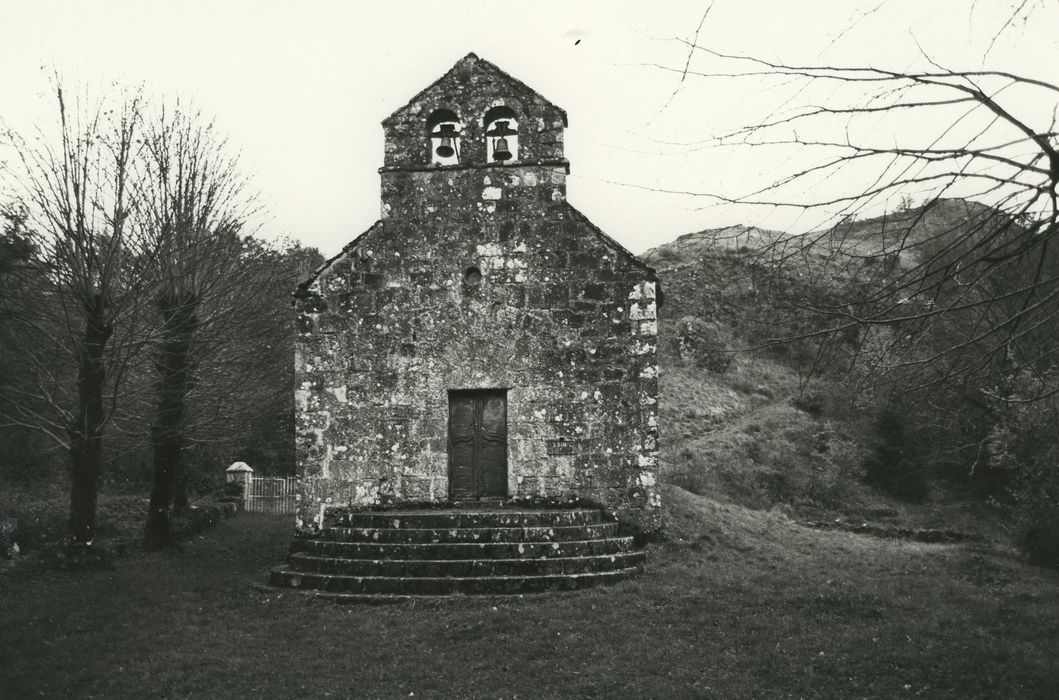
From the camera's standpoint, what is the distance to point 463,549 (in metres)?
12.0

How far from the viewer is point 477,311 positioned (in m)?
14.6

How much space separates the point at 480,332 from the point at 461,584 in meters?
4.64

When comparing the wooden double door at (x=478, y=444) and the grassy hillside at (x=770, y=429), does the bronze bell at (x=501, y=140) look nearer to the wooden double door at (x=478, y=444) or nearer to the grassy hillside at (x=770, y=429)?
the wooden double door at (x=478, y=444)

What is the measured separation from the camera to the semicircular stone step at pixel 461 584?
11.4 m

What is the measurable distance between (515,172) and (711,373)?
83.8 feet

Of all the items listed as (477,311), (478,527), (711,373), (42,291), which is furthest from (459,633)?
(711,373)

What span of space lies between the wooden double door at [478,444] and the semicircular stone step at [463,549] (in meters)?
2.17

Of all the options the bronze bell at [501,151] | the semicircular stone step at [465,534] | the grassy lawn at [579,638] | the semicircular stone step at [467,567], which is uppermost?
the bronze bell at [501,151]

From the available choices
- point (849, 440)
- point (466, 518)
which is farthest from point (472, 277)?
point (849, 440)

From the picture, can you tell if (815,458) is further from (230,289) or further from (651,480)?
(230,289)

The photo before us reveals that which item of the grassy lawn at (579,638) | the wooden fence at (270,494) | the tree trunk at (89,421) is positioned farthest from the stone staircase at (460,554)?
the wooden fence at (270,494)

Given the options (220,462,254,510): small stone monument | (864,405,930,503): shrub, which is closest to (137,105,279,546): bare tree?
(220,462,254,510): small stone monument

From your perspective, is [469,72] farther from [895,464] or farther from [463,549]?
[895,464]

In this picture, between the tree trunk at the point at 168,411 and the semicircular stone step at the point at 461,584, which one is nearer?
the semicircular stone step at the point at 461,584
